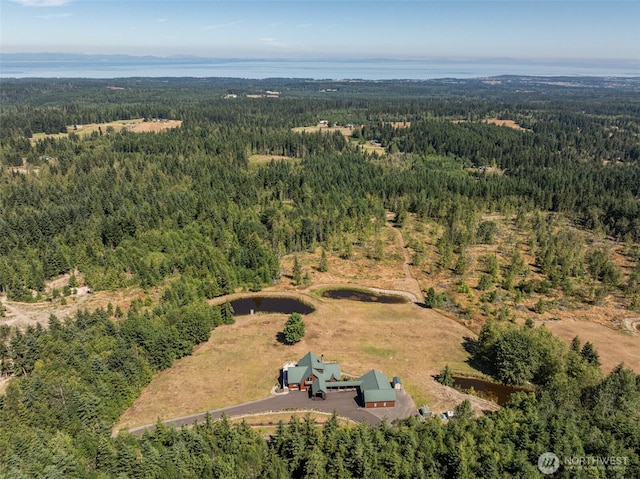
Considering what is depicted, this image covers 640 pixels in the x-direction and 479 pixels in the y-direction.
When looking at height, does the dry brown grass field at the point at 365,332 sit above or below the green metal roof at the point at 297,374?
below

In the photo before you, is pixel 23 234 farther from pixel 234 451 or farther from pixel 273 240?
pixel 234 451

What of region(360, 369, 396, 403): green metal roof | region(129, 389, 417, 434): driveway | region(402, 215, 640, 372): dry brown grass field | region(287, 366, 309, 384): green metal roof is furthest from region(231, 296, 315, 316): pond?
region(402, 215, 640, 372): dry brown grass field

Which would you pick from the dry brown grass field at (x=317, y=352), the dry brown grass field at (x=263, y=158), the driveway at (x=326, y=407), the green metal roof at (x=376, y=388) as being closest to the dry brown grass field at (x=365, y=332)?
the dry brown grass field at (x=317, y=352)

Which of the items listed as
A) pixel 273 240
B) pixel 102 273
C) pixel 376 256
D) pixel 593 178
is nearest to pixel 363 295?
pixel 376 256

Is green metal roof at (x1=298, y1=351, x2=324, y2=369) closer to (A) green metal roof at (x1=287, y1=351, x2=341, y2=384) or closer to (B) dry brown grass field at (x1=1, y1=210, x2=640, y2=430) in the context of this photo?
(A) green metal roof at (x1=287, y1=351, x2=341, y2=384)

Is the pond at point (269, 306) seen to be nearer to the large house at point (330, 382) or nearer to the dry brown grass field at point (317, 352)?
the dry brown grass field at point (317, 352)

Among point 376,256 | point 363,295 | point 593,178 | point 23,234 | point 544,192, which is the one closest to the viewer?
point 363,295
